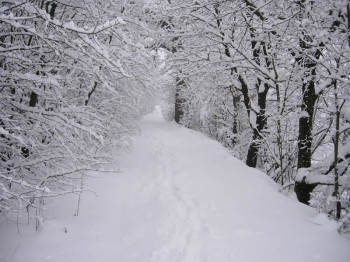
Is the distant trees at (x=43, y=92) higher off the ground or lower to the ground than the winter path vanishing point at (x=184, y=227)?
higher

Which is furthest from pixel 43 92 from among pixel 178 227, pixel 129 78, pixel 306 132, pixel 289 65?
pixel 289 65

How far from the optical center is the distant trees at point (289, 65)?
4711 millimetres

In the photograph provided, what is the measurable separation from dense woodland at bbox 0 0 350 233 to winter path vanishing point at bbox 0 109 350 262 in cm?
46

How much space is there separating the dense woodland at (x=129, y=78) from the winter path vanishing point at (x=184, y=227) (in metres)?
0.46

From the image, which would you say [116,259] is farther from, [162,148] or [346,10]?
[162,148]

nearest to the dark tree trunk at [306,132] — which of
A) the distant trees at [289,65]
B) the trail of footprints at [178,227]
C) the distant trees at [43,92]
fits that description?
the distant trees at [289,65]

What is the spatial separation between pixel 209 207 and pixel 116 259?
2106 mm

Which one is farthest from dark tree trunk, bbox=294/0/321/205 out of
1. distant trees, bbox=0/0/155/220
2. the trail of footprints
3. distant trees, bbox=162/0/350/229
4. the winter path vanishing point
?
distant trees, bbox=0/0/155/220

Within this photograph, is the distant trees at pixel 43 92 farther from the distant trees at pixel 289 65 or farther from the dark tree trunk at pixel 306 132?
the dark tree trunk at pixel 306 132

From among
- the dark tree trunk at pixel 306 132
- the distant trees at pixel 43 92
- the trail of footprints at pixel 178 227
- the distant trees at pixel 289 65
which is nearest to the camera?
the distant trees at pixel 43 92

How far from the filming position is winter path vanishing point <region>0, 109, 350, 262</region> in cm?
387

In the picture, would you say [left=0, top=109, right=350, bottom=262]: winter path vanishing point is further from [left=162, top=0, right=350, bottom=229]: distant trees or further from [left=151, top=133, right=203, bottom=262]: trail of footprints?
[left=162, top=0, right=350, bottom=229]: distant trees

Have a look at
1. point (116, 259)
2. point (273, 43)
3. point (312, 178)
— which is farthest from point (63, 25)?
point (312, 178)

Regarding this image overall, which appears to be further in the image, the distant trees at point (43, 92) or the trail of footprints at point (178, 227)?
the trail of footprints at point (178, 227)
